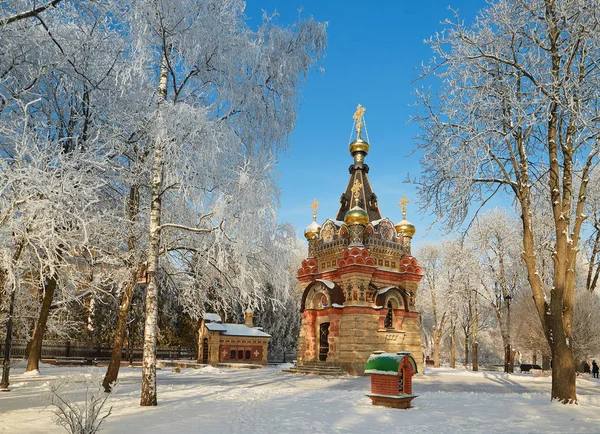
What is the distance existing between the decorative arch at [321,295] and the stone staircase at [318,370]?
131 inches

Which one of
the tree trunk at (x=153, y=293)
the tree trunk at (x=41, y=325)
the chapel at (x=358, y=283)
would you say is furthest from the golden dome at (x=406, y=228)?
the tree trunk at (x=153, y=293)

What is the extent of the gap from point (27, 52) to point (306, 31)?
6.52 m

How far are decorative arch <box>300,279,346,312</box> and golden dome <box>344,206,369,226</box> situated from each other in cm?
384

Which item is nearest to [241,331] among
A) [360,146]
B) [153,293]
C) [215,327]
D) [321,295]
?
[215,327]

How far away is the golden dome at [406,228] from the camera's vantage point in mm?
30109

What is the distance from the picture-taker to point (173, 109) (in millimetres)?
10195

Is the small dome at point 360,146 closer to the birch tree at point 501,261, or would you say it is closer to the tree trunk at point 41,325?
the birch tree at point 501,261

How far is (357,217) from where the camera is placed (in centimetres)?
2739

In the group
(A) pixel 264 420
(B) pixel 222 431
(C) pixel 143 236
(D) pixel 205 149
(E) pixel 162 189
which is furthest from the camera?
(C) pixel 143 236

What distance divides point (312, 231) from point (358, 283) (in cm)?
584

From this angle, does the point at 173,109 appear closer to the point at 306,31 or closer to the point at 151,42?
the point at 151,42

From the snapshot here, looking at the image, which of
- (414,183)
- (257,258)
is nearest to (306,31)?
(414,183)

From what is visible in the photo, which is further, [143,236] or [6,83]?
[143,236]

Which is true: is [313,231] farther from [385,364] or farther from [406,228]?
[385,364]
